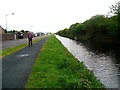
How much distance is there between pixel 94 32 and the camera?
109938 mm

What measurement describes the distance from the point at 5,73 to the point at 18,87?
420 centimetres

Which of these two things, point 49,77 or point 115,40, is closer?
point 49,77

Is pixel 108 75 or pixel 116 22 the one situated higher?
pixel 116 22

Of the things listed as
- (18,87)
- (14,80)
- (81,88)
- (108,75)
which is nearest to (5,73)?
(14,80)

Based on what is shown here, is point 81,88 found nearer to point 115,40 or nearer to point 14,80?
point 14,80

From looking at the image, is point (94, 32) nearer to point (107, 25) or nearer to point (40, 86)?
point (107, 25)

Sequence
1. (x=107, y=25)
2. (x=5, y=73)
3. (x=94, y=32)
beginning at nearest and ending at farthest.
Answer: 1. (x=5, y=73)
2. (x=107, y=25)
3. (x=94, y=32)

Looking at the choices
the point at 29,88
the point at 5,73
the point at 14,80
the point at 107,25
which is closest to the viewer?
the point at 29,88

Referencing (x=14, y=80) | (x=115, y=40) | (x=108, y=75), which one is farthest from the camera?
(x=115, y=40)

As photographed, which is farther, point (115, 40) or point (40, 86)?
point (115, 40)

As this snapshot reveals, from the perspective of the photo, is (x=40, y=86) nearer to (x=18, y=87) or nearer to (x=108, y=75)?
(x=18, y=87)

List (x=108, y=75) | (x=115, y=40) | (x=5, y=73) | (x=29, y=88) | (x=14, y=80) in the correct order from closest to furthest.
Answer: (x=29, y=88)
(x=14, y=80)
(x=5, y=73)
(x=108, y=75)
(x=115, y=40)

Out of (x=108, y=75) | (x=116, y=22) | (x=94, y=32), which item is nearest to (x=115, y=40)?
(x=116, y=22)

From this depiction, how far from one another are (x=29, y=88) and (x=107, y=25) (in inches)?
3059
